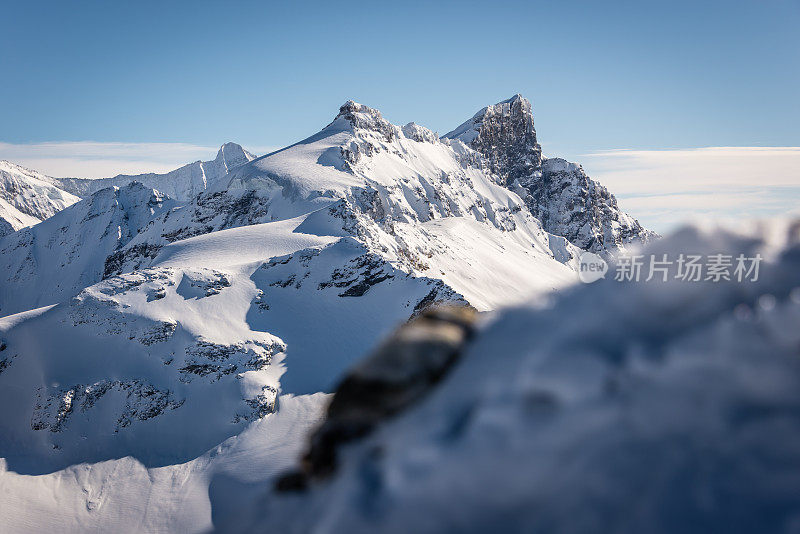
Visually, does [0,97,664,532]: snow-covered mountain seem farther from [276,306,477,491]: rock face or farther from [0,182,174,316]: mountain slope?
[0,182,174,316]: mountain slope

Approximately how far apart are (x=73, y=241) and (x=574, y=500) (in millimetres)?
106432

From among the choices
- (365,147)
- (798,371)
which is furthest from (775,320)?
(365,147)

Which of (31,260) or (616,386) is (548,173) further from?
(616,386)

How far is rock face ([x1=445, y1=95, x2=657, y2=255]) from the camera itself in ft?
402

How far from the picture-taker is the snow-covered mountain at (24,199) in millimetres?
120125

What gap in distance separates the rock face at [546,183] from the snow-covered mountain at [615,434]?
123 m

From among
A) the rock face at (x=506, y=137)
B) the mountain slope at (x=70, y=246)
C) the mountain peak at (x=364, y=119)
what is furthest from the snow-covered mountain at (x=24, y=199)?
the rock face at (x=506, y=137)

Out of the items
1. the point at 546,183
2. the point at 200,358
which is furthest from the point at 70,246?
the point at 546,183

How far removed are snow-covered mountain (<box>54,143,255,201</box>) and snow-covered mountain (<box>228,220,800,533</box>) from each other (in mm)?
199602

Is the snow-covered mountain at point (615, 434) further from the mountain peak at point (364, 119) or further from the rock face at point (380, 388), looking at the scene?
the mountain peak at point (364, 119)

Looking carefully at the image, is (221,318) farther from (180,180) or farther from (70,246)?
(180,180)

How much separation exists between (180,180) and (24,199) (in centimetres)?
6630

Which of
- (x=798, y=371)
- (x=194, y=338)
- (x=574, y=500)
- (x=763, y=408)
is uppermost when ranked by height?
(x=798, y=371)

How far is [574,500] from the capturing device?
2.77m
